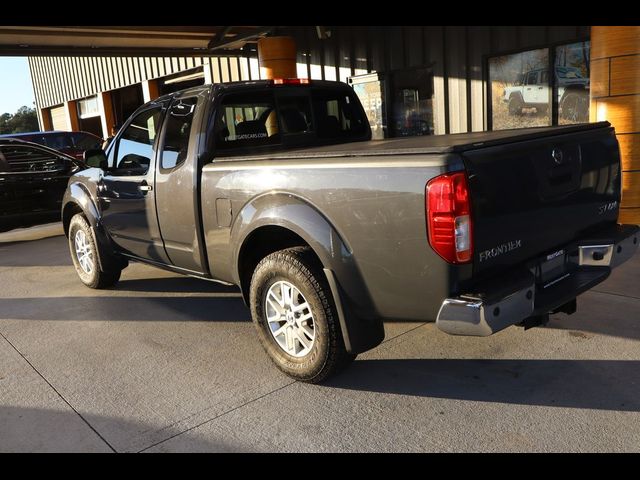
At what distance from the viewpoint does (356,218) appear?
2.97 metres

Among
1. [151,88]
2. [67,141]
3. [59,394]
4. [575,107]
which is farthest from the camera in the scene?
[151,88]

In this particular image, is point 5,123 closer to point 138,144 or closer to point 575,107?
point 575,107

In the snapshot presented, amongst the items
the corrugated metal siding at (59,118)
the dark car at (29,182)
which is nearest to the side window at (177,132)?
the dark car at (29,182)

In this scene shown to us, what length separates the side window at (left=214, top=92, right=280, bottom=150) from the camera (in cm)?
418

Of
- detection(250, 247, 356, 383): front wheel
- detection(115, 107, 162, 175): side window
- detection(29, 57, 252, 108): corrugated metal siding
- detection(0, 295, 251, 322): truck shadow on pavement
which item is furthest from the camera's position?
detection(29, 57, 252, 108): corrugated metal siding

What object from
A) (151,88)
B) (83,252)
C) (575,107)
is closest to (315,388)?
(83,252)

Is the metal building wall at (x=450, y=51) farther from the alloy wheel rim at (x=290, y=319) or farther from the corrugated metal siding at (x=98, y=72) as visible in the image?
the alloy wheel rim at (x=290, y=319)

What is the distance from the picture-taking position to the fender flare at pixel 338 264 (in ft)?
10.1

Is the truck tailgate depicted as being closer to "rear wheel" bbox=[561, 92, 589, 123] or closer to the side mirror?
the side mirror

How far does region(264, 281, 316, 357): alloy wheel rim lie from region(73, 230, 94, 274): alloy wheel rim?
284 cm

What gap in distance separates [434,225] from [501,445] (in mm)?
1094

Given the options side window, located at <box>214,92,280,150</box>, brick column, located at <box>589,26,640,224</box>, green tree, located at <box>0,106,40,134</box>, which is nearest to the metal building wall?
brick column, located at <box>589,26,640,224</box>

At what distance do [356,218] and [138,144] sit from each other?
2.65m
